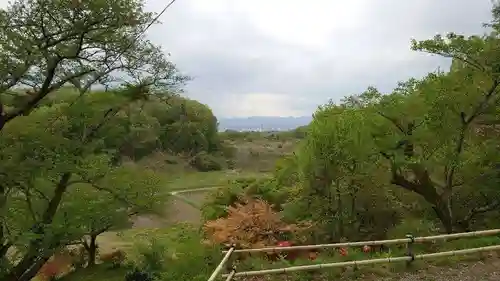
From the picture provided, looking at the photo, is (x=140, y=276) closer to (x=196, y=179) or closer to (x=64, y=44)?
(x=64, y=44)

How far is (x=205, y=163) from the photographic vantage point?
4450 centimetres

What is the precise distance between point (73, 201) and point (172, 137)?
3182 cm

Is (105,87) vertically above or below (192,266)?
above

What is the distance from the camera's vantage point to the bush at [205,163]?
1745 inches

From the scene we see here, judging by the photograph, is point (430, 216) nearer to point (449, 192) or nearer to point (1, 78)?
point (449, 192)

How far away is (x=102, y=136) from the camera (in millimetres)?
12578

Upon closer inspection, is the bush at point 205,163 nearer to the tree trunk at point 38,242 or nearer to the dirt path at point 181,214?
the dirt path at point 181,214

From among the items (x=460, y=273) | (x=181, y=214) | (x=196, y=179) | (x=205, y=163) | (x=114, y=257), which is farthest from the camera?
(x=205, y=163)

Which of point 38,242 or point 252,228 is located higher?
point 252,228

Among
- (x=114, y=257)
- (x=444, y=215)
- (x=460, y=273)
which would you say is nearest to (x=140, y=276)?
(x=114, y=257)

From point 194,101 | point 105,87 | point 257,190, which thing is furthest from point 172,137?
point 105,87

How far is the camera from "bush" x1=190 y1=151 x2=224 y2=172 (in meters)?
44.3

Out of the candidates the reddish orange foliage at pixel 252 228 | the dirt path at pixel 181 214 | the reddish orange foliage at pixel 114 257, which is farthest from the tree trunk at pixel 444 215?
the dirt path at pixel 181 214

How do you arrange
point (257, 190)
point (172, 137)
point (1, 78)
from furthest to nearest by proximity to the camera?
point (172, 137)
point (257, 190)
point (1, 78)
